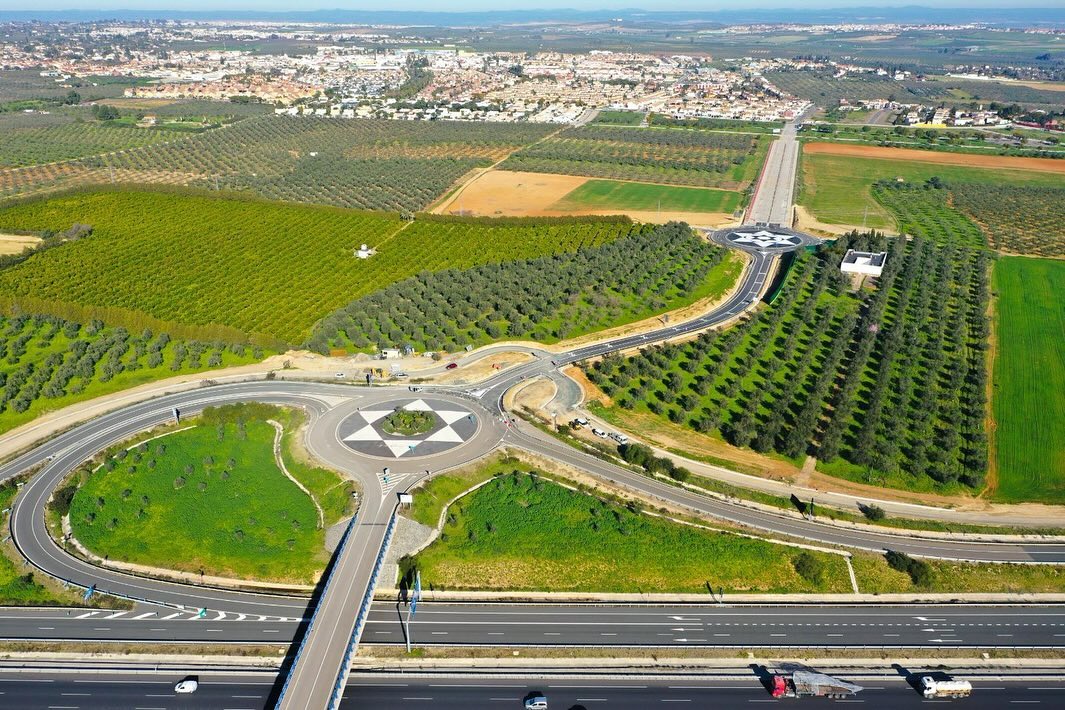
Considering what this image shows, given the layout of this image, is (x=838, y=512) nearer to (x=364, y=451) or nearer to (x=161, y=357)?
(x=364, y=451)

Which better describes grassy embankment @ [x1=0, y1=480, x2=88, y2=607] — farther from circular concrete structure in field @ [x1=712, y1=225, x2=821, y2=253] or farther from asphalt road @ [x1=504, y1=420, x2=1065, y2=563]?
circular concrete structure in field @ [x1=712, y1=225, x2=821, y2=253]

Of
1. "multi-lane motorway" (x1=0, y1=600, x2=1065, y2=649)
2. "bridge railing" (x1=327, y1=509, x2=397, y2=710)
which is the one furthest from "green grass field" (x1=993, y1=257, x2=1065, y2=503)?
"bridge railing" (x1=327, y1=509, x2=397, y2=710)

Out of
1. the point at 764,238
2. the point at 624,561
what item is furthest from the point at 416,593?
the point at 764,238

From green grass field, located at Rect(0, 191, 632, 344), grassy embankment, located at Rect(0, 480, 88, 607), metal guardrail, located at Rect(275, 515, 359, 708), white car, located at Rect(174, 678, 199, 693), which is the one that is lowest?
grassy embankment, located at Rect(0, 480, 88, 607)

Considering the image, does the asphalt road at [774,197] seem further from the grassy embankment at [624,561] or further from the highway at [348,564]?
the grassy embankment at [624,561]

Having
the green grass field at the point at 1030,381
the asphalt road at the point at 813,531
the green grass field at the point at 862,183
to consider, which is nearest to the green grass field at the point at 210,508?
the asphalt road at the point at 813,531

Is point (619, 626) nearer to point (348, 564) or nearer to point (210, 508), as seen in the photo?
point (348, 564)
